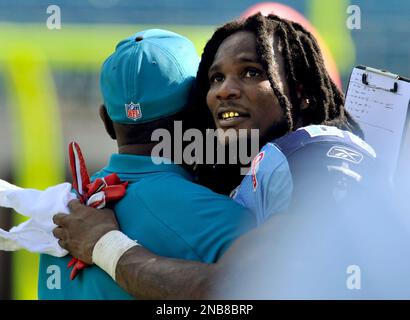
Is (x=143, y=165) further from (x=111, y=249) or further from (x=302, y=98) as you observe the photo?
(x=302, y=98)

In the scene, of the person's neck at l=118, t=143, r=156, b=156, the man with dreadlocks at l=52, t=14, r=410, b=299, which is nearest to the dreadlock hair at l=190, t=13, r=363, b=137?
the man with dreadlocks at l=52, t=14, r=410, b=299

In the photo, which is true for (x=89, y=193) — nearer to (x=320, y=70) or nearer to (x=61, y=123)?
(x=320, y=70)

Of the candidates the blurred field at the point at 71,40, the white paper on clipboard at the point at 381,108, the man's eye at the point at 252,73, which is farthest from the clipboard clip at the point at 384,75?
the blurred field at the point at 71,40

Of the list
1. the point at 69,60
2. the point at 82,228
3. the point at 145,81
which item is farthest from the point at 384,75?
the point at 69,60

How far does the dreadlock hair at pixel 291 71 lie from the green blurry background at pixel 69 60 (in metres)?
1.15

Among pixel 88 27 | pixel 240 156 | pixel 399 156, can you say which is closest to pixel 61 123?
pixel 88 27

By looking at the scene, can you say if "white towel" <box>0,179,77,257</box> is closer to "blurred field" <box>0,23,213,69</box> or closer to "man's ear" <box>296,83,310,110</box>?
"man's ear" <box>296,83,310,110</box>

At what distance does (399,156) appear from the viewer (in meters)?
1.99

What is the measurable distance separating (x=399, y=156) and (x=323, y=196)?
477 mm

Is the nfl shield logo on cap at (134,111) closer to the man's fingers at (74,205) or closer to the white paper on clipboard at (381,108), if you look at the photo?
the man's fingers at (74,205)

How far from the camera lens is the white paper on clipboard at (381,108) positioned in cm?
200

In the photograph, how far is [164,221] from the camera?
166cm

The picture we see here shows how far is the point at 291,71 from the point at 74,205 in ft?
1.87

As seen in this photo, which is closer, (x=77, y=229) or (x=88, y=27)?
(x=77, y=229)
